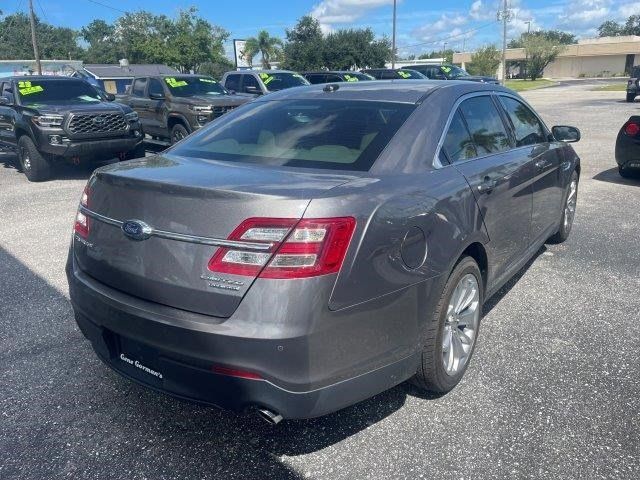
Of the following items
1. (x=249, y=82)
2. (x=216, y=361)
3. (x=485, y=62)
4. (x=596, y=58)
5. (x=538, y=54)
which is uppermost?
(x=538, y=54)

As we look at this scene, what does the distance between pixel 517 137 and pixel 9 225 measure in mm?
6022

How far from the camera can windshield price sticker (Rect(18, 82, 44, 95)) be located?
10203mm

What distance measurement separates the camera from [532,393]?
10.3 ft

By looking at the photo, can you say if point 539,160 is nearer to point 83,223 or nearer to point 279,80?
point 83,223

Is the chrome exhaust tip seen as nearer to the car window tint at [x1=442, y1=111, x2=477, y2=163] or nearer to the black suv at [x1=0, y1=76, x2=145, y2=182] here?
the car window tint at [x1=442, y1=111, x2=477, y2=163]

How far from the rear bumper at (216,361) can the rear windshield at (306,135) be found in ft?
3.17

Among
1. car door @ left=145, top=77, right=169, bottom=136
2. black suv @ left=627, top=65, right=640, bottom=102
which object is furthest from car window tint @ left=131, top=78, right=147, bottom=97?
black suv @ left=627, top=65, right=640, bottom=102

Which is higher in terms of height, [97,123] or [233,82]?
[233,82]

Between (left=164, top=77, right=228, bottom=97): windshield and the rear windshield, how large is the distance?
9.40 meters

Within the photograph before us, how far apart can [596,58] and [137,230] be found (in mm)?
97453

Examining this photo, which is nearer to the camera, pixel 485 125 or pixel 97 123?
pixel 485 125

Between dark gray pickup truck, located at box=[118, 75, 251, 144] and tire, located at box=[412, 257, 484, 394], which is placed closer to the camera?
tire, located at box=[412, 257, 484, 394]

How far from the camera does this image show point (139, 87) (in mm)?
13719

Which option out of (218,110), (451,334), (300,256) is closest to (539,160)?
(451,334)
